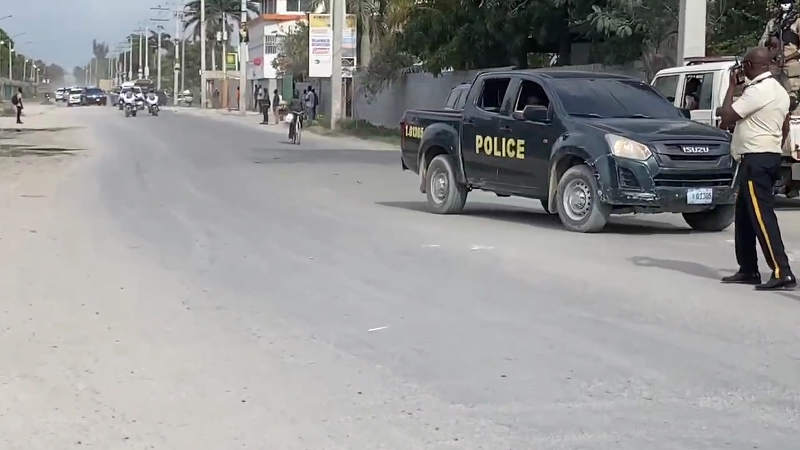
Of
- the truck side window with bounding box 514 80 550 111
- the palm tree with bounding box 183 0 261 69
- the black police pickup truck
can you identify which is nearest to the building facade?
the palm tree with bounding box 183 0 261 69

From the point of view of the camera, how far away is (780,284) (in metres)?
9.60

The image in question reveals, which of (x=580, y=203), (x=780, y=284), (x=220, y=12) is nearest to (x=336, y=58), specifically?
(x=580, y=203)

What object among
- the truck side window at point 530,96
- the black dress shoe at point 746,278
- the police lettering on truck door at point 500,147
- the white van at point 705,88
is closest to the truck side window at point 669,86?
the white van at point 705,88

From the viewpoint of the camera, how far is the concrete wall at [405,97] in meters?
42.9

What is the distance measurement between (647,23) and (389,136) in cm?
1652

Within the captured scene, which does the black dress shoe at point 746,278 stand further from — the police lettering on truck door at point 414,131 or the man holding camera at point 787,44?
the police lettering on truck door at point 414,131

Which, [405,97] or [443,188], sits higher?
[405,97]

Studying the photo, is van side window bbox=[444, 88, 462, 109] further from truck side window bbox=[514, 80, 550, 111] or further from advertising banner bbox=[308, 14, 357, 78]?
advertising banner bbox=[308, 14, 357, 78]

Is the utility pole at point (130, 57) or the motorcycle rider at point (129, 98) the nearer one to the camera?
the motorcycle rider at point (129, 98)

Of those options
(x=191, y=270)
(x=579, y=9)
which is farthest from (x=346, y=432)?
(x=579, y=9)

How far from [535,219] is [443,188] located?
131 centimetres

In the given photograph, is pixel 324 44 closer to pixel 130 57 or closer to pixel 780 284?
pixel 780 284

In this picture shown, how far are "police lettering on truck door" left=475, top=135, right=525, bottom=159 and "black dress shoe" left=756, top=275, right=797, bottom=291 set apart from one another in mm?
4923

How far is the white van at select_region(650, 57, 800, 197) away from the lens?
15.9 metres
